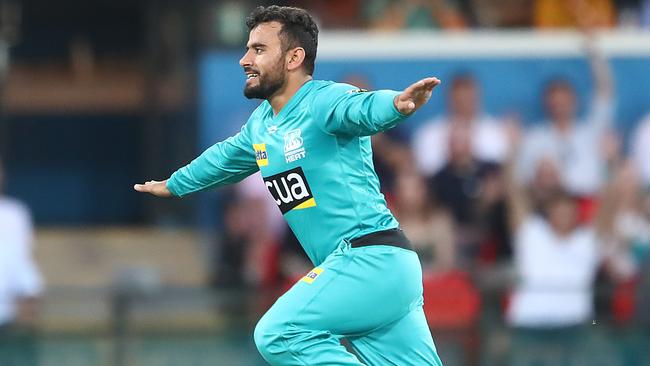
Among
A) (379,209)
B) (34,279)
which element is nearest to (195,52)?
(34,279)

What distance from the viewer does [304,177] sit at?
6590 millimetres

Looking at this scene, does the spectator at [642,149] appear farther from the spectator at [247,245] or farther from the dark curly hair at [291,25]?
the dark curly hair at [291,25]

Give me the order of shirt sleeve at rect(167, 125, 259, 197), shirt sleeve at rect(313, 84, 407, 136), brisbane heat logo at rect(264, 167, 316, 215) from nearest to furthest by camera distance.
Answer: shirt sleeve at rect(313, 84, 407, 136) → brisbane heat logo at rect(264, 167, 316, 215) → shirt sleeve at rect(167, 125, 259, 197)

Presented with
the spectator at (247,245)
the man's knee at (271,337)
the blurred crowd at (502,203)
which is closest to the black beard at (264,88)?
the man's knee at (271,337)

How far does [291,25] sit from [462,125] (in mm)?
5074

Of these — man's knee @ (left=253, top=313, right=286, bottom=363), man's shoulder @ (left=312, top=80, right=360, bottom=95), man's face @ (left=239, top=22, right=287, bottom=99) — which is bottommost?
man's knee @ (left=253, top=313, right=286, bottom=363)

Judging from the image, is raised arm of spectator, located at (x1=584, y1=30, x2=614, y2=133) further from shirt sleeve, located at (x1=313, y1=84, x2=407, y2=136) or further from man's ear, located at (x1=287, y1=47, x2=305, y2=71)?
shirt sleeve, located at (x1=313, y1=84, x2=407, y2=136)

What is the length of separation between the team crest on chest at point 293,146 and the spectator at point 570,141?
518 centimetres

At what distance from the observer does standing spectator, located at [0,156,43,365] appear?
34.6ft

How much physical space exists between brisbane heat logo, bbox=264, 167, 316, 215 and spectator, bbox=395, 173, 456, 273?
414cm

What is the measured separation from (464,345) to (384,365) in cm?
390

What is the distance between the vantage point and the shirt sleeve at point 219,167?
7008mm

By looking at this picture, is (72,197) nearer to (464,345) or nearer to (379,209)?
(464,345)

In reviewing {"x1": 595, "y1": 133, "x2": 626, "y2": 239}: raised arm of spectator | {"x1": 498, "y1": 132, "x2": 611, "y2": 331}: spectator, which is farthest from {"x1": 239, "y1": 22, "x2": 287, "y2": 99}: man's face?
{"x1": 595, "y1": 133, "x2": 626, "y2": 239}: raised arm of spectator
